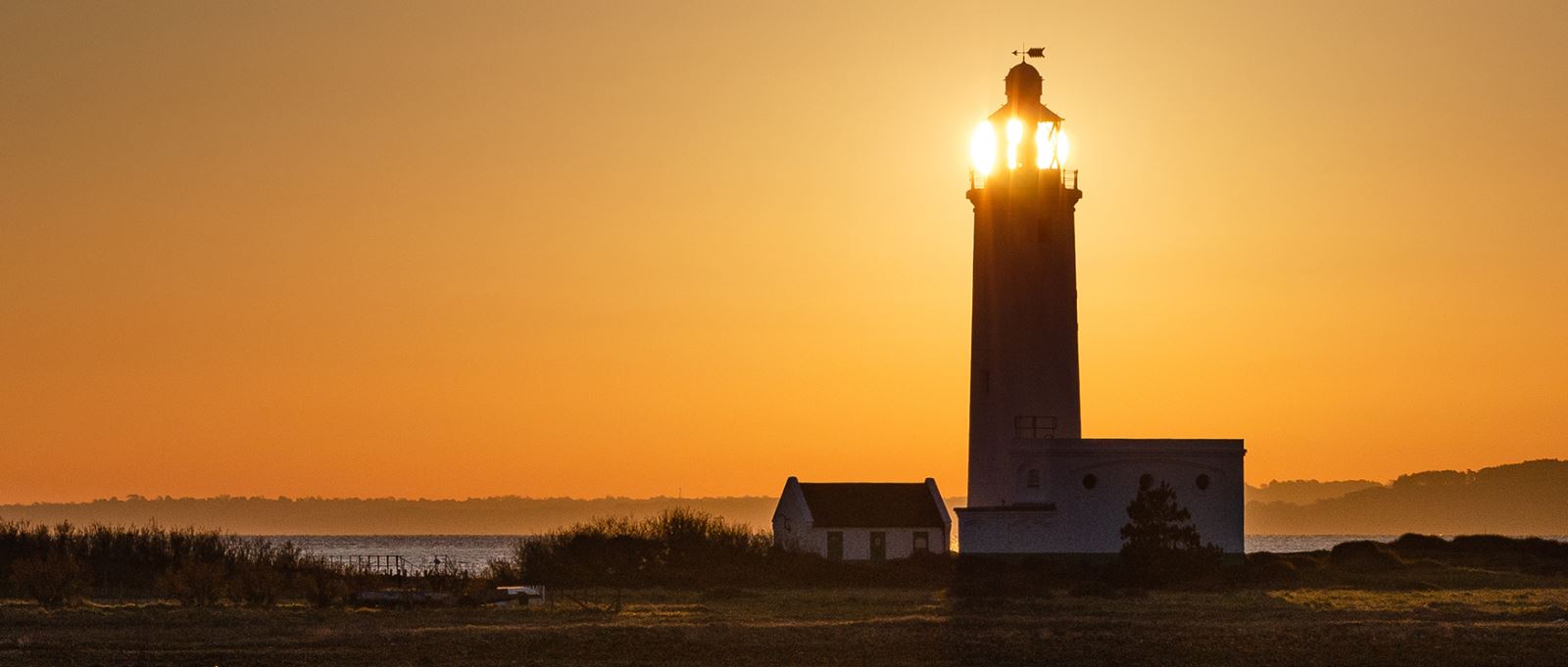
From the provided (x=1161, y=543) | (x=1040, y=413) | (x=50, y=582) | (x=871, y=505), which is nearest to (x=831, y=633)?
(x=50, y=582)

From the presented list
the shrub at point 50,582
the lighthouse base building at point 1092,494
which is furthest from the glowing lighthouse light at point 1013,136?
the shrub at point 50,582

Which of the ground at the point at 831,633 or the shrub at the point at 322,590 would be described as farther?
the shrub at the point at 322,590

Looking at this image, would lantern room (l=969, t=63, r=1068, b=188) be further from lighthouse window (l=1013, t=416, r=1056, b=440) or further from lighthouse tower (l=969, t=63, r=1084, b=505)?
lighthouse window (l=1013, t=416, r=1056, b=440)

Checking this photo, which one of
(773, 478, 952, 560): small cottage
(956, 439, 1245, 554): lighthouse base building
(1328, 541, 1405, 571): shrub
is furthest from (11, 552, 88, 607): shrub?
(1328, 541, 1405, 571): shrub

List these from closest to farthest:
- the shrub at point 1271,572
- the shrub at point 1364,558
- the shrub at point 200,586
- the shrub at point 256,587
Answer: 1. the shrub at point 256,587
2. the shrub at point 200,586
3. the shrub at point 1271,572
4. the shrub at point 1364,558

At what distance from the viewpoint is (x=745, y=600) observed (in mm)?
50281

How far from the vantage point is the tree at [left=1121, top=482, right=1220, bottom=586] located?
57.3m

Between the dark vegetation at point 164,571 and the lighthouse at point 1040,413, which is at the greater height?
the lighthouse at point 1040,413

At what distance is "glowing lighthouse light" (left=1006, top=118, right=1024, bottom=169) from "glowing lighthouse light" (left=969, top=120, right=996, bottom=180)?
0.46 meters

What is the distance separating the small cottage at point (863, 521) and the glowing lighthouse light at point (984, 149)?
1080cm

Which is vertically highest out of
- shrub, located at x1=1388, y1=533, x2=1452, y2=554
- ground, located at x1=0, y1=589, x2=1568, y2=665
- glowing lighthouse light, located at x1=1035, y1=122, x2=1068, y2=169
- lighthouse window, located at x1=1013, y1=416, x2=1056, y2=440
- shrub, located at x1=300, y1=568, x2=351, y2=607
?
glowing lighthouse light, located at x1=1035, y1=122, x2=1068, y2=169

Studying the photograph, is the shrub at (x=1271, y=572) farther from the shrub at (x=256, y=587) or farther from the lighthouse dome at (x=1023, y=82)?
the shrub at (x=256, y=587)

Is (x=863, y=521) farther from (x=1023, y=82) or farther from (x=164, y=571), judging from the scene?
(x=164, y=571)

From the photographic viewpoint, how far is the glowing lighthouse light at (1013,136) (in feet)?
207
